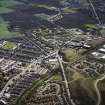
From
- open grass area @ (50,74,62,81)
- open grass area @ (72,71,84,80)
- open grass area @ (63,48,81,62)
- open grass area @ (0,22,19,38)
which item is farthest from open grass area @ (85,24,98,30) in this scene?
open grass area @ (50,74,62,81)

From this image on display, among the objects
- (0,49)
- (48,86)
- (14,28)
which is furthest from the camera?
(14,28)

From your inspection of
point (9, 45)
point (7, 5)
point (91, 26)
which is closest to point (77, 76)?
point (9, 45)

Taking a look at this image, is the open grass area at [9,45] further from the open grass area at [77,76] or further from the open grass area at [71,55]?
the open grass area at [77,76]

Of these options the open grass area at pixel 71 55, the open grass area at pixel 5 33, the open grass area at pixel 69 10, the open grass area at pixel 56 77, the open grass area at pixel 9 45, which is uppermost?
the open grass area at pixel 5 33

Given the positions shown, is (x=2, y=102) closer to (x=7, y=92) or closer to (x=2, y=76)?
(x=7, y=92)

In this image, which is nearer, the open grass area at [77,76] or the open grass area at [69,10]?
the open grass area at [77,76]

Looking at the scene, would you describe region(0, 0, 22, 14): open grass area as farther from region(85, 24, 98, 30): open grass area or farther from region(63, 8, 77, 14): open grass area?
region(85, 24, 98, 30): open grass area

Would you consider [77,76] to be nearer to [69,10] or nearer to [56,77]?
[56,77]

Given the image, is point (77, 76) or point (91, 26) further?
point (91, 26)

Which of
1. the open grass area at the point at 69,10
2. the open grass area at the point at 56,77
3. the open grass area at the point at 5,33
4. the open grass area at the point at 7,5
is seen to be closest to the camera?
the open grass area at the point at 56,77

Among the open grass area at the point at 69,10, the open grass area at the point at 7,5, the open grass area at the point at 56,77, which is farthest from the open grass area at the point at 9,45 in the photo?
the open grass area at the point at 69,10

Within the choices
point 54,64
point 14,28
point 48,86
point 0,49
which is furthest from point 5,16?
point 48,86
